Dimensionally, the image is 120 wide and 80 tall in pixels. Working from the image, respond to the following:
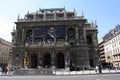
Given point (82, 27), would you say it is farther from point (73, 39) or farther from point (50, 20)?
point (50, 20)

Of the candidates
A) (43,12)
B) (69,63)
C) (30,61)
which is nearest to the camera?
(69,63)

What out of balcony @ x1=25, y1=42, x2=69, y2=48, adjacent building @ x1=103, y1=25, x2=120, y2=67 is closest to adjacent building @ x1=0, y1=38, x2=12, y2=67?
balcony @ x1=25, y1=42, x2=69, y2=48

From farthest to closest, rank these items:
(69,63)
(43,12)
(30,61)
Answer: (43,12), (30,61), (69,63)

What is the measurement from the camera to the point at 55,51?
5225cm

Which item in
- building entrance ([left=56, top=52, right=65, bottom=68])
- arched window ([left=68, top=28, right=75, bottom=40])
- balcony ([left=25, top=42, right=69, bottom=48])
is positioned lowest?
building entrance ([left=56, top=52, right=65, bottom=68])

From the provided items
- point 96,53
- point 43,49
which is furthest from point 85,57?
point 43,49

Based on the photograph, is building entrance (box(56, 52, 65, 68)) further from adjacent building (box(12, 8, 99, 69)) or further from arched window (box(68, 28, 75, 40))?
arched window (box(68, 28, 75, 40))

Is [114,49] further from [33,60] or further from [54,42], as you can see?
[33,60]

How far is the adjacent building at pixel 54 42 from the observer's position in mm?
52469

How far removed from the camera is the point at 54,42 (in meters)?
52.2

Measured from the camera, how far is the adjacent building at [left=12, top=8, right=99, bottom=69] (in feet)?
172

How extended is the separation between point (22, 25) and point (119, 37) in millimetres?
35147

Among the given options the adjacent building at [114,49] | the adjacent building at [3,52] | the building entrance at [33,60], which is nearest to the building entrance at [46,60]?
the building entrance at [33,60]

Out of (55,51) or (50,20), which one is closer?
(55,51)
